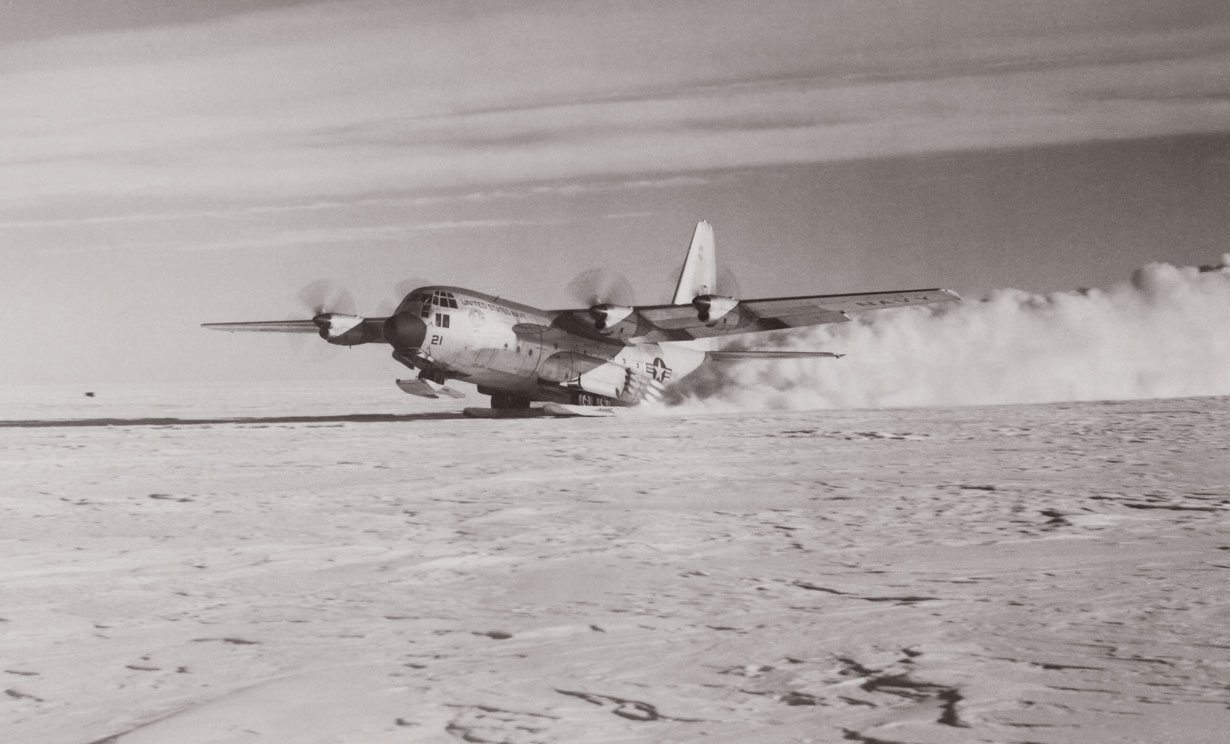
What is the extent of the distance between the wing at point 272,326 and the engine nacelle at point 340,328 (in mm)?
2726

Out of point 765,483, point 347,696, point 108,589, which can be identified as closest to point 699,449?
point 765,483

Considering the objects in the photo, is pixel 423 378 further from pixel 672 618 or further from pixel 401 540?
pixel 672 618

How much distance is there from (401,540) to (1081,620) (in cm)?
659

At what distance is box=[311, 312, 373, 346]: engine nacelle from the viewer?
123 ft

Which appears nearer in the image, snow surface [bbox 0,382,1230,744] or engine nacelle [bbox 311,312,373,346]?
snow surface [bbox 0,382,1230,744]

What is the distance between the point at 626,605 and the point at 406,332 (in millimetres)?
24076

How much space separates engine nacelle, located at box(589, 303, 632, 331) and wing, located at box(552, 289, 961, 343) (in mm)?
205

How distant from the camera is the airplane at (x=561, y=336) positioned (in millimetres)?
31578

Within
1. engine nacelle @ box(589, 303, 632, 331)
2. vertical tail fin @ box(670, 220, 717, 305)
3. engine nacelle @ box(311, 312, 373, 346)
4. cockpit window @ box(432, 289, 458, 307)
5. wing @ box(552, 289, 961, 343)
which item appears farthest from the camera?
vertical tail fin @ box(670, 220, 717, 305)

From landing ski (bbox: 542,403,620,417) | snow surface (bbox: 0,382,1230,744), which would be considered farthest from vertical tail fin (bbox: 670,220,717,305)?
snow surface (bbox: 0,382,1230,744)

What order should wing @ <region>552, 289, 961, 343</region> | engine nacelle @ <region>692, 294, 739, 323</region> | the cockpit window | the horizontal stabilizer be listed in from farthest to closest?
the horizontal stabilizer < engine nacelle @ <region>692, 294, 739, 323</region> < wing @ <region>552, 289, 961, 343</region> < the cockpit window

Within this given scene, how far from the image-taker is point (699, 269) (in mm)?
44312

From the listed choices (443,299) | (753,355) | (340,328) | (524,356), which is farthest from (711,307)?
(340,328)

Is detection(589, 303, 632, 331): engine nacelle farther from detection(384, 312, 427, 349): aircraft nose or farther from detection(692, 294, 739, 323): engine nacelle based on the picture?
detection(384, 312, 427, 349): aircraft nose
